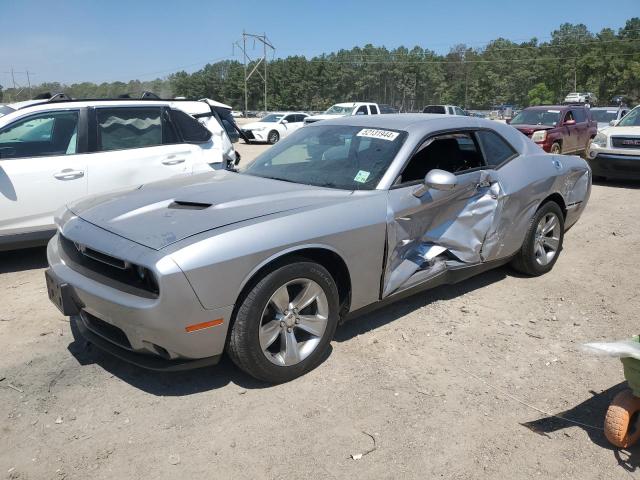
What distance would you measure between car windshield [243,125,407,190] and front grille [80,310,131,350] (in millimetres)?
1609

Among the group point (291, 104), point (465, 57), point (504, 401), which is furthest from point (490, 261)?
point (465, 57)

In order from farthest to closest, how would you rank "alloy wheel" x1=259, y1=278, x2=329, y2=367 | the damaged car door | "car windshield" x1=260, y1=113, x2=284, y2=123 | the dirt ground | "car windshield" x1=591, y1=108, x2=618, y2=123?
1. "car windshield" x1=260, y1=113, x2=284, y2=123
2. "car windshield" x1=591, y1=108, x2=618, y2=123
3. the damaged car door
4. "alloy wheel" x1=259, y1=278, x2=329, y2=367
5. the dirt ground

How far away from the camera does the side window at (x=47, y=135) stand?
527 centimetres

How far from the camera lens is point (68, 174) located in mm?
5293

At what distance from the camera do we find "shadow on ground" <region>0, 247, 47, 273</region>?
543 cm

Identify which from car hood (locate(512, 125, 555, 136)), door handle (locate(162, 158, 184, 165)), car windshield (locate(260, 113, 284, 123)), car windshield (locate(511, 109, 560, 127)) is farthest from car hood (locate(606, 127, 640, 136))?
car windshield (locate(260, 113, 284, 123))

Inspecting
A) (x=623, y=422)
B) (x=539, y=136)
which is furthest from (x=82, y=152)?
(x=539, y=136)

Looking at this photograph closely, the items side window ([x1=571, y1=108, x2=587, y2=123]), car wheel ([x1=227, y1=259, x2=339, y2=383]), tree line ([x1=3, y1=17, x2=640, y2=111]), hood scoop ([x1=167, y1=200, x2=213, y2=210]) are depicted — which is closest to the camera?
car wheel ([x1=227, y1=259, x2=339, y2=383])

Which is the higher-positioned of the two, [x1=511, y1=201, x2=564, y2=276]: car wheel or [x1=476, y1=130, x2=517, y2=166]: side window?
[x1=476, y1=130, x2=517, y2=166]: side window

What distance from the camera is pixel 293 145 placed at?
4.44m

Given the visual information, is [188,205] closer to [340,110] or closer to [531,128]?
[531,128]

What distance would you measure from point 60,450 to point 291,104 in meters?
104

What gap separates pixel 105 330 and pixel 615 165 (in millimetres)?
10562

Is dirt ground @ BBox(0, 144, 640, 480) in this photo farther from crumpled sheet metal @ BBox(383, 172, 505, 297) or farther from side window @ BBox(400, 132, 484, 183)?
side window @ BBox(400, 132, 484, 183)
